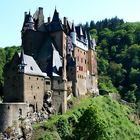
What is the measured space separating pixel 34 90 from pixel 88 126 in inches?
518

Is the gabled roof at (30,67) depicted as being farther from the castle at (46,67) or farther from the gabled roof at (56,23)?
the gabled roof at (56,23)

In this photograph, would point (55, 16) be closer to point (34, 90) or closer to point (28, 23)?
point (28, 23)

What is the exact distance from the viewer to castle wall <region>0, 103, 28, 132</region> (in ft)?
267

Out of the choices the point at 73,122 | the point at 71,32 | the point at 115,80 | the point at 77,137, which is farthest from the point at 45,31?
the point at 115,80

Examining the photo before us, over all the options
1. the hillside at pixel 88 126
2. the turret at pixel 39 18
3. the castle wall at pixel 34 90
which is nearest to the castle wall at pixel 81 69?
the hillside at pixel 88 126

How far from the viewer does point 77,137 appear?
82625mm

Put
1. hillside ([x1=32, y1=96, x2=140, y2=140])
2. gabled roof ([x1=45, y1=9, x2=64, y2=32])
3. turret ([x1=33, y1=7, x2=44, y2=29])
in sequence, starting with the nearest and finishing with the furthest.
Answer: hillside ([x1=32, y1=96, x2=140, y2=140]), gabled roof ([x1=45, y1=9, x2=64, y2=32]), turret ([x1=33, y1=7, x2=44, y2=29])

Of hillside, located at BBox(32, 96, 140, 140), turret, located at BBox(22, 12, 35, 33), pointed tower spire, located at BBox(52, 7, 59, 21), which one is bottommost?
hillside, located at BBox(32, 96, 140, 140)

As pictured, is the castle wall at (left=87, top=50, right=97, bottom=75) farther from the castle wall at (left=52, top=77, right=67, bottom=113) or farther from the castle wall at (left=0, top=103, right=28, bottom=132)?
the castle wall at (left=0, top=103, right=28, bottom=132)

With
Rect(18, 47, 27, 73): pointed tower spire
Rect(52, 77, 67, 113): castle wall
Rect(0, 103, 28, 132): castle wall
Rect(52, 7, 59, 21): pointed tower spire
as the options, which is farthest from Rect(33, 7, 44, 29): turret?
Rect(0, 103, 28, 132): castle wall

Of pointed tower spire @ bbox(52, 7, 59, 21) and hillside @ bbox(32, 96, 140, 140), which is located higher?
pointed tower spire @ bbox(52, 7, 59, 21)

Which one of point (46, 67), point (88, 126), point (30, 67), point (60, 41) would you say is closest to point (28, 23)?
point (60, 41)

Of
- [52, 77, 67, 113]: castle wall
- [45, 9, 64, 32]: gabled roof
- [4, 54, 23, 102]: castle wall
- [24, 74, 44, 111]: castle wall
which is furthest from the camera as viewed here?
[45, 9, 64, 32]: gabled roof

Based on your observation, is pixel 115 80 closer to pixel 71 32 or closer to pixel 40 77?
pixel 71 32
